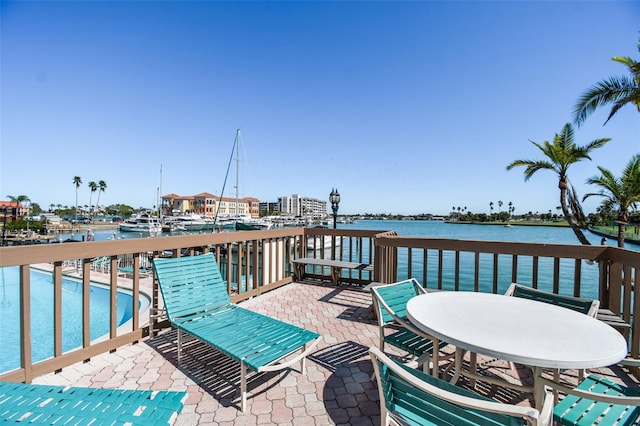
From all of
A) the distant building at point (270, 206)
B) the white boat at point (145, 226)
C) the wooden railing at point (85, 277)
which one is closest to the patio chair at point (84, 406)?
the wooden railing at point (85, 277)

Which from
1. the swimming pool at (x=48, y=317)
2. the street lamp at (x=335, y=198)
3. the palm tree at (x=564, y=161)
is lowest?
the swimming pool at (x=48, y=317)

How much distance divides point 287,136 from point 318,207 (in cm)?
5967

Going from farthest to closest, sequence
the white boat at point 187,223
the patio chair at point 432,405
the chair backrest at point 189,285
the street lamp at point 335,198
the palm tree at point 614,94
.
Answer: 1. the white boat at point 187,223
2. the street lamp at point 335,198
3. the palm tree at point 614,94
4. the chair backrest at point 189,285
5. the patio chair at point 432,405

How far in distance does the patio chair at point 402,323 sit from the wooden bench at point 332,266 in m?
2.34

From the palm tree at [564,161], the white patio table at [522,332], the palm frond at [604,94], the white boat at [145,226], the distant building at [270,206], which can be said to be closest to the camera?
the white patio table at [522,332]

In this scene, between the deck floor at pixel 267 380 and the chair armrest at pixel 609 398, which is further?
the deck floor at pixel 267 380

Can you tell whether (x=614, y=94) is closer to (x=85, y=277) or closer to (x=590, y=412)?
(x=590, y=412)

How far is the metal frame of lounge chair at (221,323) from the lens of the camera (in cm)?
222

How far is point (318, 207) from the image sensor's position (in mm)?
77750

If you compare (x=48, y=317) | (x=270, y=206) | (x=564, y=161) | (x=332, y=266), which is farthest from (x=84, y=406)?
(x=270, y=206)

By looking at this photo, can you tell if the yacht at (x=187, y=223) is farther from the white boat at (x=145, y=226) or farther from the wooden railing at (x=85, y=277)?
the wooden railing at (x=85, y=277)

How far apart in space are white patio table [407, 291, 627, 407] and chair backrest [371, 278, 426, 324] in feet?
1.16

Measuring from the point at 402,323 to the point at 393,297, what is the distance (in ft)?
1.53

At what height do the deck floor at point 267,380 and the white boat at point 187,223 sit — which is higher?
the deck floor at point 267,380
